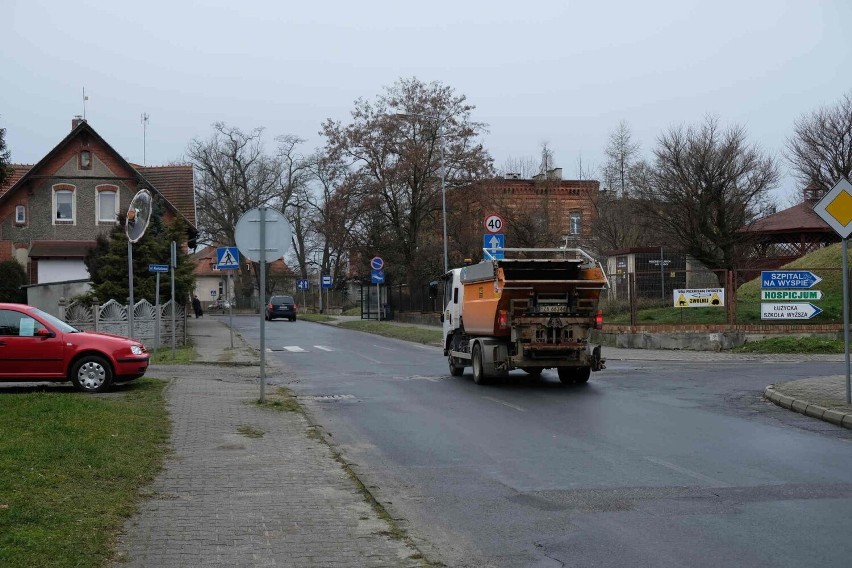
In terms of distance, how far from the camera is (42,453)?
8070 millimetres

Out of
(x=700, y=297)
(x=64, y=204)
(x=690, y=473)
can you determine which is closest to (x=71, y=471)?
(x=690, y=473)

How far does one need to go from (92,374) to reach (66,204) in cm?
3209

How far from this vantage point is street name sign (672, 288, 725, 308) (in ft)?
89.1

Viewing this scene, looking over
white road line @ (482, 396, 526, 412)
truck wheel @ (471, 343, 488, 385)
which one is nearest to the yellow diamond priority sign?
white road line @ (482, 396, 526, 412)

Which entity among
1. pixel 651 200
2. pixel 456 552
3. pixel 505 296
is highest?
pixel 651 200

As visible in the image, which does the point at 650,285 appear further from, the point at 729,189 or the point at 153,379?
the point at 153,379

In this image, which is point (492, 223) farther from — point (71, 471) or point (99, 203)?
point (99, 203)

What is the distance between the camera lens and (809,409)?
505 inches

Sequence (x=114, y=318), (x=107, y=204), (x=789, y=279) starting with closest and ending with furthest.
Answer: (x=114, y=318)
(x=789, y=279)
(x=107, y=204)

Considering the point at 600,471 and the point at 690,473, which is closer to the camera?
the point at 690,473

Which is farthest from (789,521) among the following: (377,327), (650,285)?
(377,327)

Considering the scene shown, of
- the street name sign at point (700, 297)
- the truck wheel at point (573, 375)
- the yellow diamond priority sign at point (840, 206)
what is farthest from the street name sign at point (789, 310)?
the yellow diamond priority sign at point (840, 206)

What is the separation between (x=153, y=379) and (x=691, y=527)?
12780 millimetres

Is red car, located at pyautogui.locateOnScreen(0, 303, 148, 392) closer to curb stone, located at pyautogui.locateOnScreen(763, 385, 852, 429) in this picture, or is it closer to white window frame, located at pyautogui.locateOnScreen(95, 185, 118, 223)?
curb stone, located at pyautogui.locateOnScreen(763, 385, 852, 429)
